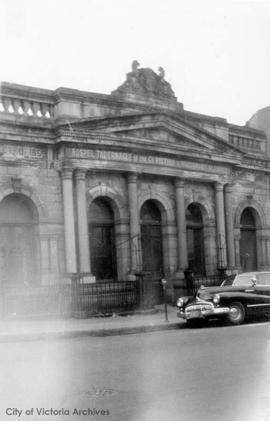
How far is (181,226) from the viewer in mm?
21141

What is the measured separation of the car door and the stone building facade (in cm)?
522

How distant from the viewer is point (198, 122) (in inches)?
895

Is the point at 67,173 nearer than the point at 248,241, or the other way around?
the point at 67,173

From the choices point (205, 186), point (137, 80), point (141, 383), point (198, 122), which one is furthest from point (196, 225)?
point (141, 383)

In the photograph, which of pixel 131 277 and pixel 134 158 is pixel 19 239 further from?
pixel 134 158

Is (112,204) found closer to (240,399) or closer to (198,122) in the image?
(198,122)

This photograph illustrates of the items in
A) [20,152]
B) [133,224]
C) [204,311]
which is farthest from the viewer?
[133,224]

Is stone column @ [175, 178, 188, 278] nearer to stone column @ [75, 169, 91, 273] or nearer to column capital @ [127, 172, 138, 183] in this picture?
column capital @ [127, 172, 138, 183]

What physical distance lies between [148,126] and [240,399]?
15076 millimetres

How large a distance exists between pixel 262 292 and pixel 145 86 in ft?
31.1

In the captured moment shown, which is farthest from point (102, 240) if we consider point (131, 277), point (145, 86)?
point (145, 86)

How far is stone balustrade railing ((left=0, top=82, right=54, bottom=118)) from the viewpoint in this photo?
17623 mm

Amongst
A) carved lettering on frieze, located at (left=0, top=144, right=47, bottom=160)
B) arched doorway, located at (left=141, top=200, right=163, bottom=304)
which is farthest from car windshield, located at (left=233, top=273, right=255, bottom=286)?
carved lettering on frieze, located at (left=0, top=144, right=47, bottom=160)

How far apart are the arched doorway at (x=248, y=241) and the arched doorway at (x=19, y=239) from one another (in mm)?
9796
